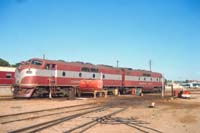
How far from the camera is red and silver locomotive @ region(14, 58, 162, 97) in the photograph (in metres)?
29.9

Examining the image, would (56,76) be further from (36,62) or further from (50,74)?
(36,62)

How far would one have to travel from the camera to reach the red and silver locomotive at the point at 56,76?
29.9m

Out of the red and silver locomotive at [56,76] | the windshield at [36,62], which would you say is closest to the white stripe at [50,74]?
the red and silver locomotive at [56,76]

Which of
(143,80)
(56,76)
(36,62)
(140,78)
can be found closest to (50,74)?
(56,76)

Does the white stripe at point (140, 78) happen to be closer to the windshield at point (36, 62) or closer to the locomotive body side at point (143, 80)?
the locomotive body side at point (143, 80)

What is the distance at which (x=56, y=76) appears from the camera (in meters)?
32.6

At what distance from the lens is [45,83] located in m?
31.3

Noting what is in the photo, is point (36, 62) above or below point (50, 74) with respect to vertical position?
above

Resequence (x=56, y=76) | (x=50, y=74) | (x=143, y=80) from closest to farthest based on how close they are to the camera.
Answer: (x=50, y=74) → (x=56, y=76) → (x=143, y=80)

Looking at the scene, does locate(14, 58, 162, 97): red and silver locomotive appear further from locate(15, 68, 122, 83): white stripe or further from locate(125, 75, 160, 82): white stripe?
locate(125, 75, 160, 82): white stripe

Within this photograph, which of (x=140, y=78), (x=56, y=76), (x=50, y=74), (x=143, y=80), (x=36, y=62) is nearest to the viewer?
(x=36, y=62)

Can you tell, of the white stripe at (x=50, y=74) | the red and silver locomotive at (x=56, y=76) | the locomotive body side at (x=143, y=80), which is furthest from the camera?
the locomotive body side at (x=143, y=80)

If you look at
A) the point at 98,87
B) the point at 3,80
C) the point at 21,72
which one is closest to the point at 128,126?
the point at 21,72

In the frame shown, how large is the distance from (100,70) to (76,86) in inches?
230
